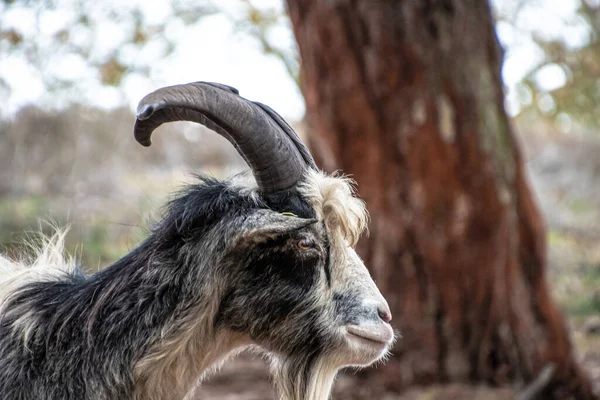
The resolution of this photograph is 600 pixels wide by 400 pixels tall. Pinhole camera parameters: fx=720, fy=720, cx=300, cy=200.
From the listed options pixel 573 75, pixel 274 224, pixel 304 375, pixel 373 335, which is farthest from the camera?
pixel 573 75

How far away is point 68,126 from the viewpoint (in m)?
10.8

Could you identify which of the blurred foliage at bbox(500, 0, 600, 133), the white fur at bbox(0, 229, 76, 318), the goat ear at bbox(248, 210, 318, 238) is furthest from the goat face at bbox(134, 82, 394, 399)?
the blurred foliage at bbox(500, 0, 600, 133)

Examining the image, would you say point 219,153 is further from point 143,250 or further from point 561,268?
point 143,250

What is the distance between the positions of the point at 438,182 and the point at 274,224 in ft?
12.9

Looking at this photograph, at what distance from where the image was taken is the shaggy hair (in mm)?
2879

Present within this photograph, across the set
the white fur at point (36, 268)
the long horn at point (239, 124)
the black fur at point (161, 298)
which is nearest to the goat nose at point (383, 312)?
the black fur at point (161, 298)

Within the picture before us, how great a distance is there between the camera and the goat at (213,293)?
9.40 feet

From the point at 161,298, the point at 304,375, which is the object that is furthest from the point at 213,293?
the point at 304,375

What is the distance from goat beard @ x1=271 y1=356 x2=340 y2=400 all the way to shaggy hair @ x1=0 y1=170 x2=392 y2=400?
0.03 meters

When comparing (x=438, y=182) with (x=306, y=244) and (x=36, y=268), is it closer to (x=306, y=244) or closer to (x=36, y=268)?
(x=306, y=244)

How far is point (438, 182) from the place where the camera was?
21.5 ft

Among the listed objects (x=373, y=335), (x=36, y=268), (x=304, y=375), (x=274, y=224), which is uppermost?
(x=274, y=224)

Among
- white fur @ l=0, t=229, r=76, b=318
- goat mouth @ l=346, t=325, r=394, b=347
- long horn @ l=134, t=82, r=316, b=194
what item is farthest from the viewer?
white fur @ l=0, t=229, r=76, b=318

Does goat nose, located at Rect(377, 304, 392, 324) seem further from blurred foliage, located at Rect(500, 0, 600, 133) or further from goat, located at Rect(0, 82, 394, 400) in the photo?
blurred foliage, located at Rect(500, 0, 600, 133)
